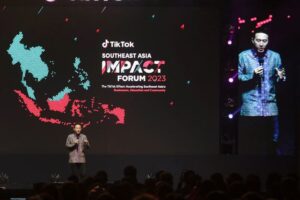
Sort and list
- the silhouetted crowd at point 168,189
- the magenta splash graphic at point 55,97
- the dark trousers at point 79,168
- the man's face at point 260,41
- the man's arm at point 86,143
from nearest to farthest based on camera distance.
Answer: the silhouetted crowd at point 168,189
the man's arm at point 86,143
the dark trousers at point 79,168
the magenta splash graphic at point 55,97
the man's face at point 260,41

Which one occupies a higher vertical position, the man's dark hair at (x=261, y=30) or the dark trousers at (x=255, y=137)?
the man's dark hair at (x=261, y=30)

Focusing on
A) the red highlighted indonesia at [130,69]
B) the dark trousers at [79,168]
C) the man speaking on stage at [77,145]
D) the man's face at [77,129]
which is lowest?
the dark trousers at [79,168]

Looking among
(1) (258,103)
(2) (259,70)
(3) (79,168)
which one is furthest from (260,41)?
(3) (79,168)

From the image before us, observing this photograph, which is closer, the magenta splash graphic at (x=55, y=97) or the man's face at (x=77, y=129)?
the man's face at (x=77, y=129)

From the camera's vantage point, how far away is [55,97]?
17328mm

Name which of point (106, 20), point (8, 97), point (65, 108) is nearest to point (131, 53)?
point (106, 20)

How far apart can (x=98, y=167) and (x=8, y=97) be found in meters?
2.79

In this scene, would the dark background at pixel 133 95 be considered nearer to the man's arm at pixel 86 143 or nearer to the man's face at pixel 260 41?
the man's face at pixel 260 41

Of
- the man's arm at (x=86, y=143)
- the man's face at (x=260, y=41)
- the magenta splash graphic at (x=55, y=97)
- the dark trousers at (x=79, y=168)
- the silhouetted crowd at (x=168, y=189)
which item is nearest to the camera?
the silhouetted crowd at (x=168, y=189)

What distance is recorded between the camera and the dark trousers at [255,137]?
17531 millimetres

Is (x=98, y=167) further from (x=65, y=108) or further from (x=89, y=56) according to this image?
(x=89, y=56)

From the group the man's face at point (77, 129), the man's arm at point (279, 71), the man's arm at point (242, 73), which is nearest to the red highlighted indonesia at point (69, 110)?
the man's face at point (77, 129)

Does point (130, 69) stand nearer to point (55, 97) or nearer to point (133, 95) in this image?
point (133, 95)

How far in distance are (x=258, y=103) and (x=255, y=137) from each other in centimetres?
85
